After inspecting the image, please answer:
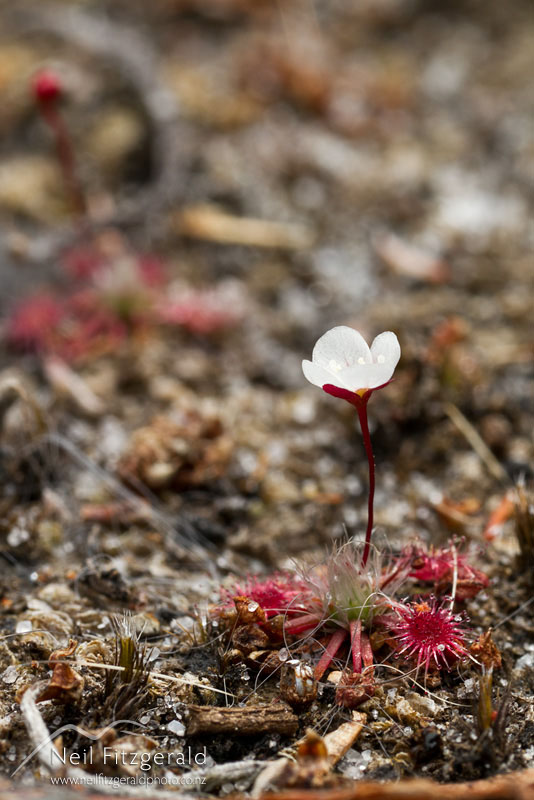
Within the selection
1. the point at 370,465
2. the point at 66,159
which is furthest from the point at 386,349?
the point at 66,159

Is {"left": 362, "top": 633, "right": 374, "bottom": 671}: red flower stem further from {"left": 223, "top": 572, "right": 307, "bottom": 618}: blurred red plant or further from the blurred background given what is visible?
the blurred background

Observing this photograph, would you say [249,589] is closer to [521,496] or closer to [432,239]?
[521,496]

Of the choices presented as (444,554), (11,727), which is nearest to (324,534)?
(444,554)

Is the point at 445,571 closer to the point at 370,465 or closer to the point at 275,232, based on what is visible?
the point at 370,465

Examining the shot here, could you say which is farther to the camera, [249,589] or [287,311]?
[287,311]

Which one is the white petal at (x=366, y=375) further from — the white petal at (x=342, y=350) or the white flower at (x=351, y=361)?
the white petal at (x=342, y=350)

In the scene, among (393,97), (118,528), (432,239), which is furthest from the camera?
(393,97)
